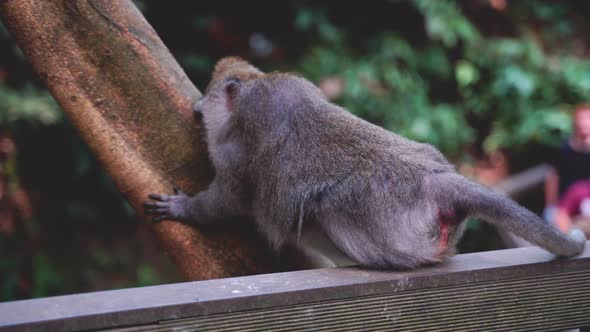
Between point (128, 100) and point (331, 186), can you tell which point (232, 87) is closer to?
point (128, 100)

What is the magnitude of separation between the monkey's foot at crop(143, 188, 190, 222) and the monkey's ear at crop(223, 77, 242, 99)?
60 centimetres

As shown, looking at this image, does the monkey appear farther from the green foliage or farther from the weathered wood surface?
the green foliage

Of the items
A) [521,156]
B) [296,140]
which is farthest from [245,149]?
[521,156]

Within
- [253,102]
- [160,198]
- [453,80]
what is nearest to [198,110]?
[253,102]

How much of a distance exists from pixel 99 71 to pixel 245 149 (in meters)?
0.70

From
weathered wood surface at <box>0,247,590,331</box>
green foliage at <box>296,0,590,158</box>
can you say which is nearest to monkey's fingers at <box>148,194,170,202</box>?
weathered wood surface at <box>0,247,590,331</box>

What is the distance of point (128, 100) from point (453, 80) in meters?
5.34

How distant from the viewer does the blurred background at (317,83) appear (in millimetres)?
6078

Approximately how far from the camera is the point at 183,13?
247 inches

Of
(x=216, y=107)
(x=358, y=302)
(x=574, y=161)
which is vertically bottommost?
(x=574, y=161)

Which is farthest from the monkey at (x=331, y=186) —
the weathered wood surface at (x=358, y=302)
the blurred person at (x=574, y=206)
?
the blurred person at (x=574, y=206)

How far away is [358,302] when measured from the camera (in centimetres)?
210

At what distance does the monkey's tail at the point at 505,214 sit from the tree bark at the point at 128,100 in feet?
2.86

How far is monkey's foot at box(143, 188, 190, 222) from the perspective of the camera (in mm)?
2893
